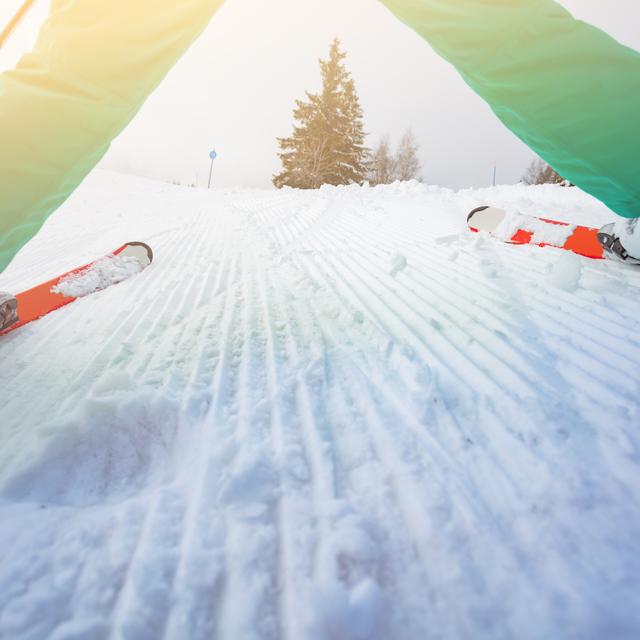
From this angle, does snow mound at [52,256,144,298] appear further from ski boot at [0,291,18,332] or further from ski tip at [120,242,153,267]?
ski boot at [0,291,18,332]

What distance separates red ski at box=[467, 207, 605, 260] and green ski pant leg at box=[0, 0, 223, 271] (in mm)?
2663

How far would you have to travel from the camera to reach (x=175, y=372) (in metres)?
1.27

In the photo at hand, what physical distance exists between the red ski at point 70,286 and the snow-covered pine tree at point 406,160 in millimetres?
26602

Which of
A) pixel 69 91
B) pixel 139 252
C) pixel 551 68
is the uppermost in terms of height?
pixel 551 68

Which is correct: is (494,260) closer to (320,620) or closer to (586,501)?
(586,501)

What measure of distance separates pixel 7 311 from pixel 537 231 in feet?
12.2

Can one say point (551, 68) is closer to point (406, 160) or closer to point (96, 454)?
point (96, 454)

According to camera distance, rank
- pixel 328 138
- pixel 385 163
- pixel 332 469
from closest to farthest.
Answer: pixel 332 469 → pixel 328 138 → pixel 385 163

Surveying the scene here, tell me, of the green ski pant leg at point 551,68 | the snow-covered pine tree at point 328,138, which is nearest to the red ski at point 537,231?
the green ski pant leg at point 551,68

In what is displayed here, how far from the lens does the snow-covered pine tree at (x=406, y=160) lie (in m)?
25.9

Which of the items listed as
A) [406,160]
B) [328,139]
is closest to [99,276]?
[328,139]

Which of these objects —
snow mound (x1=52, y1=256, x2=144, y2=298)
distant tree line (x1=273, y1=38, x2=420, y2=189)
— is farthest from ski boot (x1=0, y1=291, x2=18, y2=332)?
distant tree line (x1=273, y1=38, x2=420, y2=189)

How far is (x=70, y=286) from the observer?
231 cm

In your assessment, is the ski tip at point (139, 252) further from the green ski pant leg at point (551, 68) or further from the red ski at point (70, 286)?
the green ski pant leg at point (551, 68)
